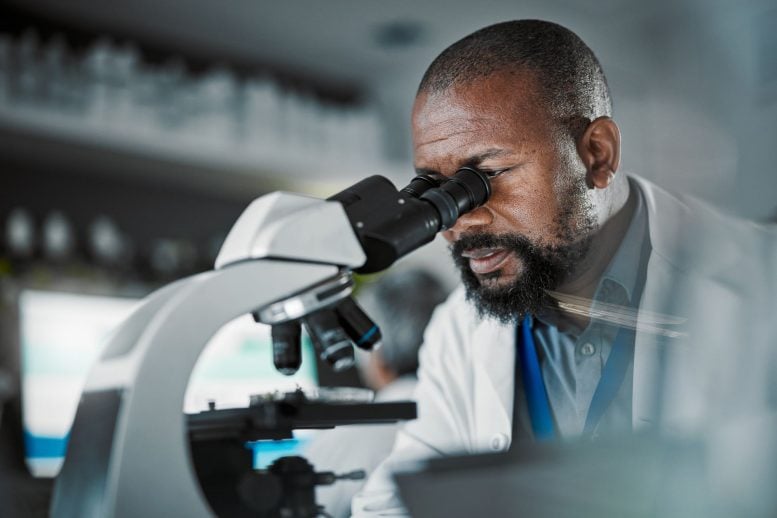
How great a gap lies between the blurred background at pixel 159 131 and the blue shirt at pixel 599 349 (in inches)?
31.4

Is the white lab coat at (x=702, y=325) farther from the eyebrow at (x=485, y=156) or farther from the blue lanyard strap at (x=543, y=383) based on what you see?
the eyebrow at (x=485, y=156)

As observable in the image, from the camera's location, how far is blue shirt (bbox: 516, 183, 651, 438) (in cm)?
78

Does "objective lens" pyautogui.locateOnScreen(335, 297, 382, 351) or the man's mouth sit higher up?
the man's mouth

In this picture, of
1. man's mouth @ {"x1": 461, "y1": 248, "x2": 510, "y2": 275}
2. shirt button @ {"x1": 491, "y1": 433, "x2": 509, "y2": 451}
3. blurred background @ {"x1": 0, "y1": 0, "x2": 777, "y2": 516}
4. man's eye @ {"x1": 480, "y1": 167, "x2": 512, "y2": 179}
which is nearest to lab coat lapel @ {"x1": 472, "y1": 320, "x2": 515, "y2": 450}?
shirt button @ {"x1": 491, "y1": 433, "x2": 509, "y2": 451}

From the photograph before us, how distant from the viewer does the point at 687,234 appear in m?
0.68

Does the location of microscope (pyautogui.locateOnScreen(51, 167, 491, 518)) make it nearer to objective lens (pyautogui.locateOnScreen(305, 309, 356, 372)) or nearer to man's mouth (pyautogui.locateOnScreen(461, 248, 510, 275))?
objective lens (pyautogui.locateOnScreen(305, 309, 356, 372))

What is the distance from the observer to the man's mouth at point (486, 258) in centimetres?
94

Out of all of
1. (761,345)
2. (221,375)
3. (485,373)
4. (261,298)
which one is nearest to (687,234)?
(761,345)

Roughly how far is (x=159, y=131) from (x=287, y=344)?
187 cm

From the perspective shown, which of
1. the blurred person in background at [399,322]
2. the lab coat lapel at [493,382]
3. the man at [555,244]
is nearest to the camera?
the man at [555,244]

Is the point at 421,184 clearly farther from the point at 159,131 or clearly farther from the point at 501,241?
the point at 159,131

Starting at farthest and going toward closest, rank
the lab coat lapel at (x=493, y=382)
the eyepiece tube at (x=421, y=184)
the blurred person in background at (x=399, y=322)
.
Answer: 1. the blurred person in background at (x=399, y=322)
2. the lab coat lapel at (x=493, y=382)
3. the eyepiece tube at (x=421, y=184)

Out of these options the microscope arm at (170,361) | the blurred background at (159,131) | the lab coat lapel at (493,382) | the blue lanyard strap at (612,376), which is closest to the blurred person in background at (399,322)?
the blurred background at (159,131)

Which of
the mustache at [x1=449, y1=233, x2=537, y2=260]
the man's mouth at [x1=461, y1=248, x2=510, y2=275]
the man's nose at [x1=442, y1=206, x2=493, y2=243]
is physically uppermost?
the man's nose at [x1=442, y1=206, x2=493, y2=243]
